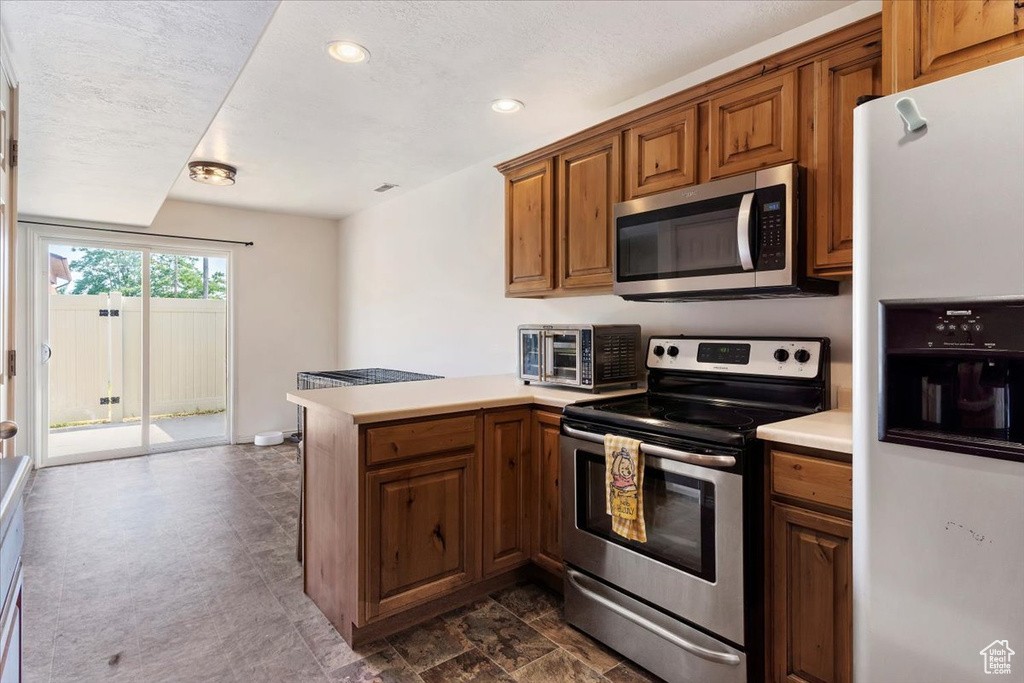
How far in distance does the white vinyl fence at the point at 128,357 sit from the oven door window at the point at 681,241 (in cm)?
474

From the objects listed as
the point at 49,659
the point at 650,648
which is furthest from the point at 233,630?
the point at 650,648

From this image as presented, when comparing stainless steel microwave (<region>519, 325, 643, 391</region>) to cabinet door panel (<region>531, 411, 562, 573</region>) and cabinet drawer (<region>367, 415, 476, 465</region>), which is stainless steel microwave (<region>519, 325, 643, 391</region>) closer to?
cabinet door panel (<region>531, 411, 562, 573</region>)

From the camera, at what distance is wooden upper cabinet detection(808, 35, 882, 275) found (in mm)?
1712

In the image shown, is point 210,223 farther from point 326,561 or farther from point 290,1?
point 326,561

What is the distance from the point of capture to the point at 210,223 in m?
5.30

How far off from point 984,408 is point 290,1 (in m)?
2.48

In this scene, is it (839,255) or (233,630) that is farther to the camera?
(233,630)

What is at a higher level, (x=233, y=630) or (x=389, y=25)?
(x=389, y=25)

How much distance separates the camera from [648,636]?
1.85m

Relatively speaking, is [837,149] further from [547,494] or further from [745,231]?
[547,494]

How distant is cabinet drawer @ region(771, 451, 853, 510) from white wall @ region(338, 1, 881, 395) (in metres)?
0.64

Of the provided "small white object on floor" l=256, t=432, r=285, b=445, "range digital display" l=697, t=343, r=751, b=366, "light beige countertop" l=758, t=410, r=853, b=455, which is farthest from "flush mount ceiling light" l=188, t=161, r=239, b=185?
"light beige countertop" l=758, t=410, r=853, b=455

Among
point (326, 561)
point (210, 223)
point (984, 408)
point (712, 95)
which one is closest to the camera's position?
point (984, 408)

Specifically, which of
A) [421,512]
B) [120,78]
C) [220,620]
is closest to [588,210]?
[421,512]
